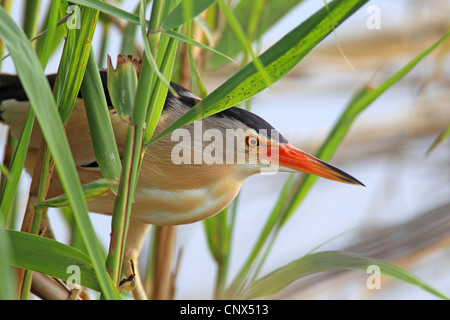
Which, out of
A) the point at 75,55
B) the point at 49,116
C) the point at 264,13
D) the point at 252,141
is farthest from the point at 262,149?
the point at 49,116

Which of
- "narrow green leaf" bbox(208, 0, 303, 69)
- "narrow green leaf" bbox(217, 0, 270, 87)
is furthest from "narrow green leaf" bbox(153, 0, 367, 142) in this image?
"narrow green leaf" bbox(208, 0, 303, 69)

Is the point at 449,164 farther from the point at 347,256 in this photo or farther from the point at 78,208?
the point at 78,208

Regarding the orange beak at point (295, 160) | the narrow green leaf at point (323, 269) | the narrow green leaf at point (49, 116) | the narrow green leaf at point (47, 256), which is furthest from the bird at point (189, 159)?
the narrow green leaf at point (49, 116)

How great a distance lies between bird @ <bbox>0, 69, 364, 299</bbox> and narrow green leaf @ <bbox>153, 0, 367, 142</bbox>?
250 millimetres

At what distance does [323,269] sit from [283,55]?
0.22m

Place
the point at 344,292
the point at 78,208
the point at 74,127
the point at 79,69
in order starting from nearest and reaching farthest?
1. the point at 78,208
2. the point at 79,69
3. the point at 74,127
4. the point at 344,292

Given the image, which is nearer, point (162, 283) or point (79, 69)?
point (79, 69)

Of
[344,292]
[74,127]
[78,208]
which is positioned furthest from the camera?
[344,292]

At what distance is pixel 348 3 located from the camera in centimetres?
41

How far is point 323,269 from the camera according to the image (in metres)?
0.54

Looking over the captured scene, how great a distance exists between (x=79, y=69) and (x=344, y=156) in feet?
2.40

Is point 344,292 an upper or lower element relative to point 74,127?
lower
